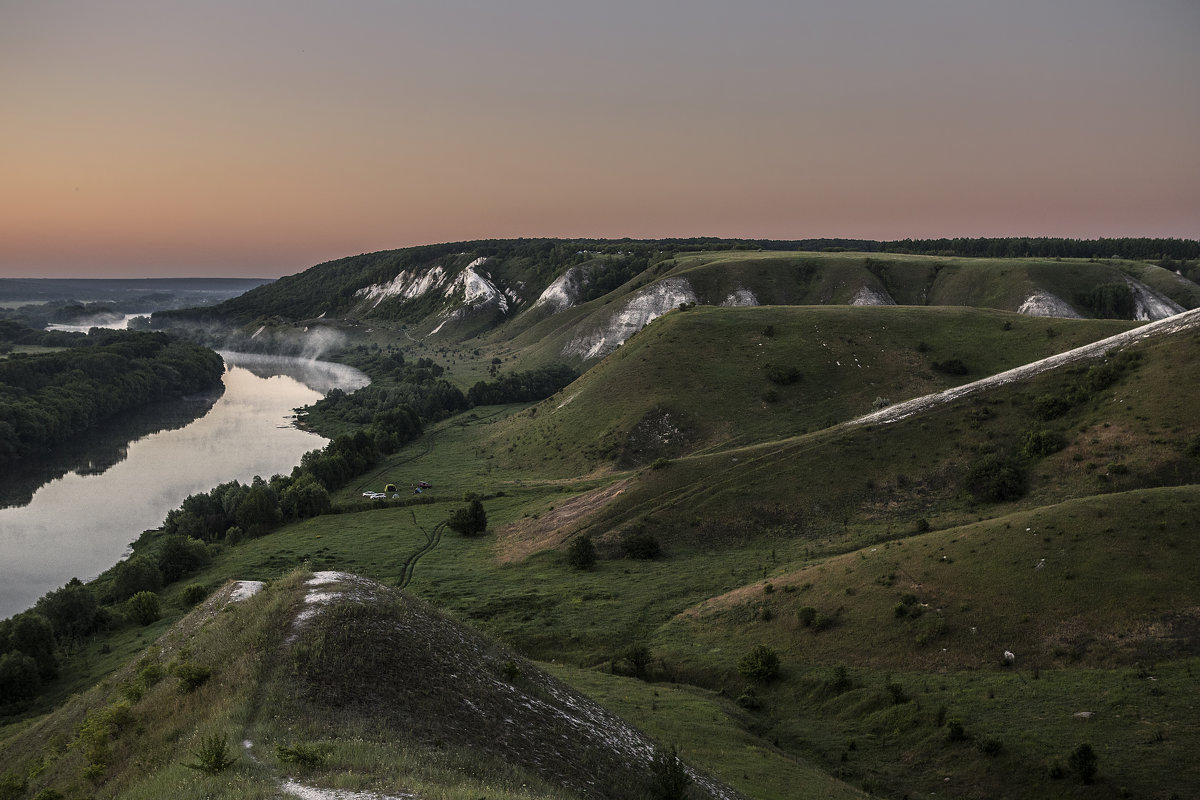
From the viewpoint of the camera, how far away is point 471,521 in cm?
7219

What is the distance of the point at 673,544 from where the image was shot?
59.1 meters

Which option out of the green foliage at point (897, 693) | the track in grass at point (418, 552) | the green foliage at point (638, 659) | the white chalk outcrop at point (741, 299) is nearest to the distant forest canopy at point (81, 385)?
the track in grass at point (418, 552)

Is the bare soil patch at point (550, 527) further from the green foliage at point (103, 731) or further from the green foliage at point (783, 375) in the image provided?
the green foliage at point (103, 731)

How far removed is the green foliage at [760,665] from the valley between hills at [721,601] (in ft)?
0.72

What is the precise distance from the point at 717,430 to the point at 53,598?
64399 mm

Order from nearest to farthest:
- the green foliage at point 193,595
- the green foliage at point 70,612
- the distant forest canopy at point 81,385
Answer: the green foliage at point 70,612 → the green foliage at point 193,595 → the distant forest canopy at point 81,385

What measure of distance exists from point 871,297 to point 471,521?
114m

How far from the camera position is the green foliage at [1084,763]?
25969 millimetres

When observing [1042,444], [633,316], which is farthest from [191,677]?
[633,316]

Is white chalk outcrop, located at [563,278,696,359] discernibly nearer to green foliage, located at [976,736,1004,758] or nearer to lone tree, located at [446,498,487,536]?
lone tree, located at [446,498,487,536]

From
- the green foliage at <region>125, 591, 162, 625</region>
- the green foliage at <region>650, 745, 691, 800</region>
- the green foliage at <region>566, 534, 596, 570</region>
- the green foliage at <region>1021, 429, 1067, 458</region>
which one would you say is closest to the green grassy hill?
the green foliage at <region>650, 745, 691, 800</region>

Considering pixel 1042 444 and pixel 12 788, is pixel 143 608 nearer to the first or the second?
pixel 12 788

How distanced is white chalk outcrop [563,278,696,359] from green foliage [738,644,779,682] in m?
131

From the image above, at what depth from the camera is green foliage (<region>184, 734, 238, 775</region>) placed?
49.3 feet
